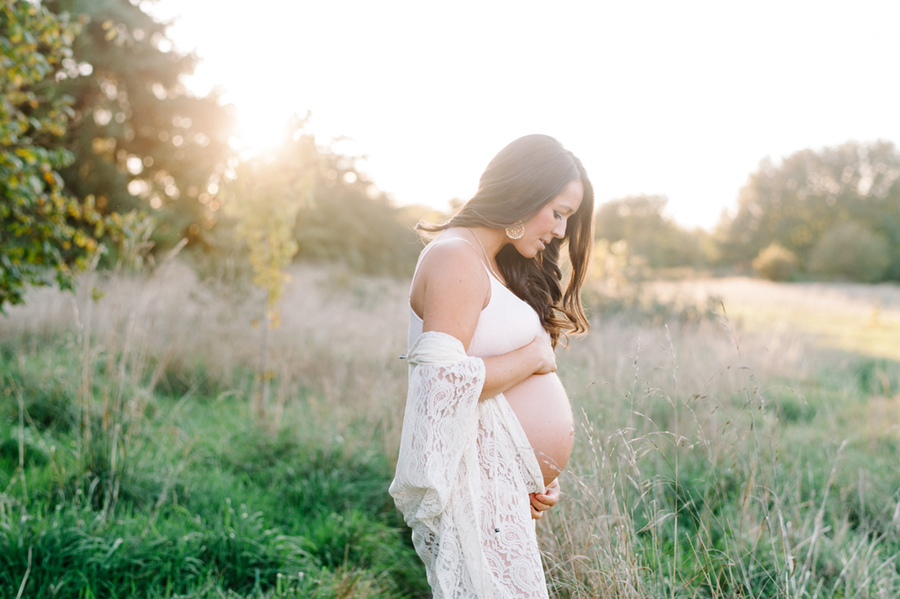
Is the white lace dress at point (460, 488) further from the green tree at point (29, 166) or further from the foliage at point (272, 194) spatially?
the foliage at point (272, 194)

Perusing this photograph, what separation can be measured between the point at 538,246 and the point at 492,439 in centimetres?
75

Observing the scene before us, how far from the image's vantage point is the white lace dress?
4.89 ft

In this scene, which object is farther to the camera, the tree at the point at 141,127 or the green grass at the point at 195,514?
the tree at the point at 141,127

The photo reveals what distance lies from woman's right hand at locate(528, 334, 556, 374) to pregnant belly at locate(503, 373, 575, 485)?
0.23 feet

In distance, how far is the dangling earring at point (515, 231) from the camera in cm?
190

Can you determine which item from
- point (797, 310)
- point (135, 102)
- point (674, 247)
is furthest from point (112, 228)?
point (674, 247)

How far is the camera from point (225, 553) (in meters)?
2.60

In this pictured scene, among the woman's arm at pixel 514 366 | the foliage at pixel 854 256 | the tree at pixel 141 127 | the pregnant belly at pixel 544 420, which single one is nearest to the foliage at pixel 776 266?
the foliage at pixel 854 256

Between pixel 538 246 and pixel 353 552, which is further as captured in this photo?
pixel 353 552

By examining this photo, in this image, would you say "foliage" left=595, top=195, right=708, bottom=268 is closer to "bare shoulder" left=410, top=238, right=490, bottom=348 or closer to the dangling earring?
the dangling earring

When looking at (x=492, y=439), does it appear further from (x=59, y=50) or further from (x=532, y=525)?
(x=59, y=50)

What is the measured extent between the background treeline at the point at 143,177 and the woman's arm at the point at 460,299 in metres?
2.28

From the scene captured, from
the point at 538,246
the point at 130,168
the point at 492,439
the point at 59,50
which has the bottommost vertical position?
the point at 492,439

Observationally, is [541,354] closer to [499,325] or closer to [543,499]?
[499,325]
